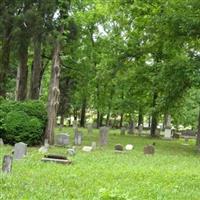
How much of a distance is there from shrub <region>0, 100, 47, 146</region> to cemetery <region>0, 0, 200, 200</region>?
0.14 ft

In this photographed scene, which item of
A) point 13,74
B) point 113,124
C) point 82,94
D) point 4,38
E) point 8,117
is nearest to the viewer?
point 8,117

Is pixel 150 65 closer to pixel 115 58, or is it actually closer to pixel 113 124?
pixel 115 58

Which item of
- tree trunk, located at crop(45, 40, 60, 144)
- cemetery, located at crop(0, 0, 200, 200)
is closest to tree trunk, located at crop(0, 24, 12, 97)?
cemetery, located at crop(0, 0, 200, 200)

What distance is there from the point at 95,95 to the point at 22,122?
24.8 m

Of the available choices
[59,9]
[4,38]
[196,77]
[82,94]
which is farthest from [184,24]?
[82,94]

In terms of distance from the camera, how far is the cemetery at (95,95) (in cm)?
1049

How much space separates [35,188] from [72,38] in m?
17.9

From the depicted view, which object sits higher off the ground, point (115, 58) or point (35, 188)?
point (115, 58)

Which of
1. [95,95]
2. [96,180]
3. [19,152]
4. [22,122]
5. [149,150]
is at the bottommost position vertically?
[96,180]

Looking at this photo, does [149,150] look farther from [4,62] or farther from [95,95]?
[95,95]

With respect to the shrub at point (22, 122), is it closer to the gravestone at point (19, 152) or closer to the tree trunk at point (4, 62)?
the gravestone at point (19, 152)

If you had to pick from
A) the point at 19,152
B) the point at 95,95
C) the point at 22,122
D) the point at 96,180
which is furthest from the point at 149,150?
the point at 95,95

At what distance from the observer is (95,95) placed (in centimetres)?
4494

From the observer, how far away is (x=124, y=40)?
109ft
